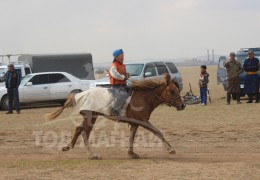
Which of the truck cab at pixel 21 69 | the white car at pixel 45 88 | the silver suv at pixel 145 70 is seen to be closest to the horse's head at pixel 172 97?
the silver suv at pixel 145 70

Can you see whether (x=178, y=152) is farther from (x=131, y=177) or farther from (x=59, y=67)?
(x=59, y=67)

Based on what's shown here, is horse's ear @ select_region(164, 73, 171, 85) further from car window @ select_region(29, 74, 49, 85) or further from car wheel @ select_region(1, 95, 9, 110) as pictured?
car window @ select_region(29, 74, 49, 85)

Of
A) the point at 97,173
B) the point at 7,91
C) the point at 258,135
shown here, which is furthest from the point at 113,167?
the point at 7,91

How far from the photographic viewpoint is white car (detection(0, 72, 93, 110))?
24.2 meters

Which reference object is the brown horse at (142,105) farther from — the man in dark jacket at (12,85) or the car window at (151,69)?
the car window at (151,69)

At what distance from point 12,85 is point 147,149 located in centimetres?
1065

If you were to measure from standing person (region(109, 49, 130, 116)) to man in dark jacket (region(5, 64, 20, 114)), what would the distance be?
11.0 meters

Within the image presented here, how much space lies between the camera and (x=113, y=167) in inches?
389

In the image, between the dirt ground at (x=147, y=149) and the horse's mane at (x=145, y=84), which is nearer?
the dirt ground at (x=147, y=149)

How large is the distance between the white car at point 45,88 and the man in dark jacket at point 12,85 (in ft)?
6.23

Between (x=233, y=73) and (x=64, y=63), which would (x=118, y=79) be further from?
(x=64, y=63)

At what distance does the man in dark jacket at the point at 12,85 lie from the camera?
21.5 metres

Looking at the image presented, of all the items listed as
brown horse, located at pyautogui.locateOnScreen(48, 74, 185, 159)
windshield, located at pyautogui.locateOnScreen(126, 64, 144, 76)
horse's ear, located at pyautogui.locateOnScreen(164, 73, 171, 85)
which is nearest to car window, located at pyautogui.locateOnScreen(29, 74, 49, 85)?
windshield, located at pyautogui.locateOnScreen(126, 64, 144, 76)

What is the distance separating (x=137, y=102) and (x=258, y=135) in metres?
3.81
